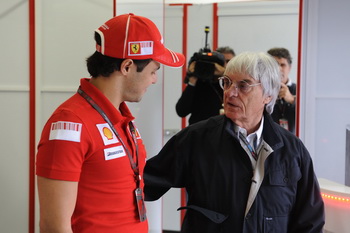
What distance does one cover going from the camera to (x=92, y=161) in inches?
44.9

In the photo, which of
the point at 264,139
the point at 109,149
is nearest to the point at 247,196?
the point at 264,139

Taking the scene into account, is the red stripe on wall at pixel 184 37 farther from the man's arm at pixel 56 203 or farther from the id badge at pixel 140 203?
the man's arm at pixel 56 203

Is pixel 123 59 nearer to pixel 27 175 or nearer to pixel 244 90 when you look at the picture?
pixel 244 90

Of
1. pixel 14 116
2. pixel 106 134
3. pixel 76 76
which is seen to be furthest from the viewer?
pixel 14 116

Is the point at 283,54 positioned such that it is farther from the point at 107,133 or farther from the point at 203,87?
the point at 107,133

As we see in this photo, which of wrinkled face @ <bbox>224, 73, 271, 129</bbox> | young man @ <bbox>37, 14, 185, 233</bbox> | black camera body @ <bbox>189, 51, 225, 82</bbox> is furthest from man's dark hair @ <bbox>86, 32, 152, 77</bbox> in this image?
black camera body @ <bbox>189, 51, 225, 82</bbox>

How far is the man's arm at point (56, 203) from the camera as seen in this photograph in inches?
42.2

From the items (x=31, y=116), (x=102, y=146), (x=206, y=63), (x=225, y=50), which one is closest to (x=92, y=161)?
(x=102, y=146)

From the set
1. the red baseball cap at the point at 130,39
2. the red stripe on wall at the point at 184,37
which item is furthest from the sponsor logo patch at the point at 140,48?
the red stripe on wall at the point at 184,37

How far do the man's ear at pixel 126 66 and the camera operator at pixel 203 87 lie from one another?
1572mm

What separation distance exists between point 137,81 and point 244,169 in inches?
22.9

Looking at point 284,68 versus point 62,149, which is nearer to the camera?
point 62,149

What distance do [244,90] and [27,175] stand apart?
63.5 inches

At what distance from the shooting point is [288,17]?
9.67 feet
